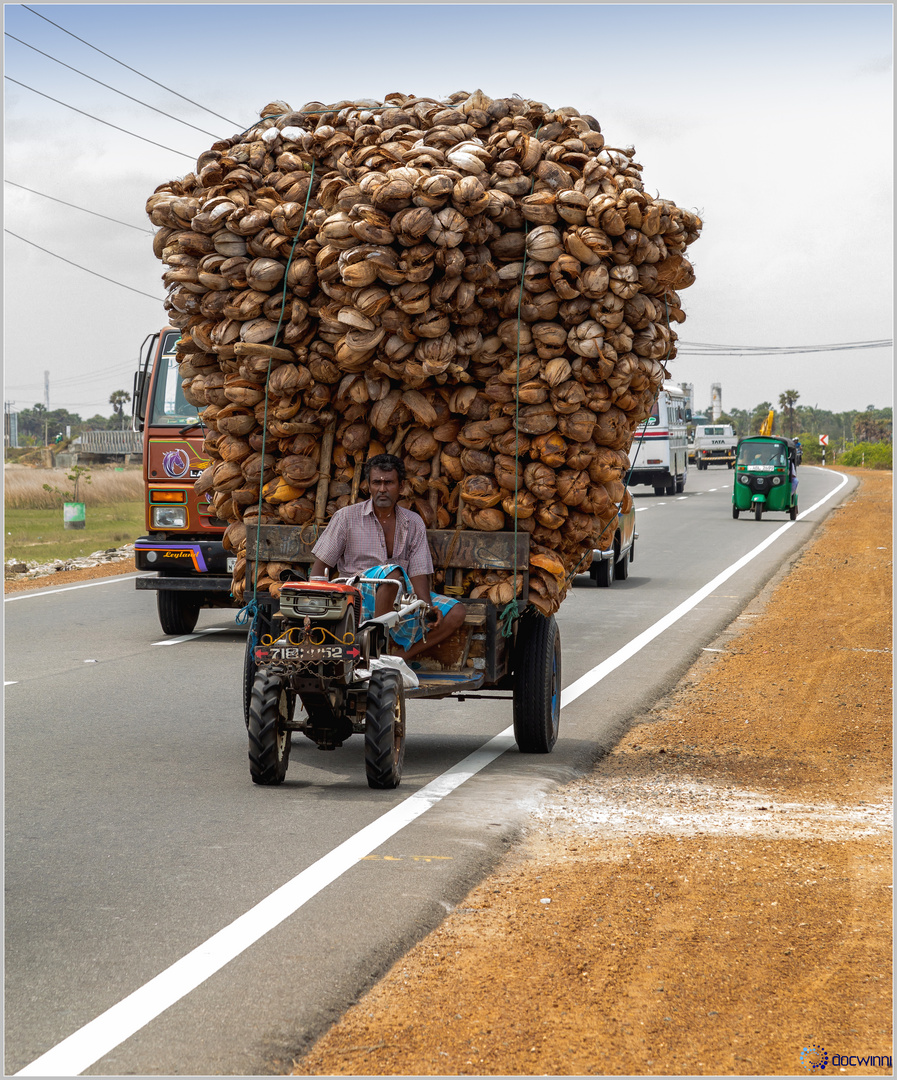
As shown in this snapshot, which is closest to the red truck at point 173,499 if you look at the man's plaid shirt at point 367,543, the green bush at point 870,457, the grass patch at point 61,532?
the man's plaid shirt at point 367,543

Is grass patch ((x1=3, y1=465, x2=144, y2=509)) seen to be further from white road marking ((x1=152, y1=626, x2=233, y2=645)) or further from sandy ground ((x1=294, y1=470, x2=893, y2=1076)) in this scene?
sandy ground ((x1=294, y1=470, x2=893, y2=1076))

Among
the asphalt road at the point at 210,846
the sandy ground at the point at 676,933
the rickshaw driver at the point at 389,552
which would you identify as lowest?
the sandy ground at the point at 676,933

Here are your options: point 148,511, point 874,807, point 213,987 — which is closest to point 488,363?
point 874,807

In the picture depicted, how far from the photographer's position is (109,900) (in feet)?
17.9

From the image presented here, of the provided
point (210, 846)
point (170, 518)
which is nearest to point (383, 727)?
point (210, 846)

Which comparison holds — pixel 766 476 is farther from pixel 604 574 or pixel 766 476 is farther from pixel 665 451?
pixel 604 574

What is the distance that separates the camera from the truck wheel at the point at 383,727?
23.4 ft

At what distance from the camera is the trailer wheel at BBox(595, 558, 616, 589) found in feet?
61.2

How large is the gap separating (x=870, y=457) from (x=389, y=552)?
76.4 m

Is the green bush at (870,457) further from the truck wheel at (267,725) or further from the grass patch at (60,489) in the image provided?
the truck wheel at (267,725)

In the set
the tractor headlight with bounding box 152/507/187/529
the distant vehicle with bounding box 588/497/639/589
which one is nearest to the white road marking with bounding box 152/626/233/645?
the tractor headlight with bounding box 152/507/187/529

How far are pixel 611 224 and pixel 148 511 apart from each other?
25.3 ft

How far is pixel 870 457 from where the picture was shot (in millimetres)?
79625

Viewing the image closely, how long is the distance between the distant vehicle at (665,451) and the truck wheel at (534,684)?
1251 inches
